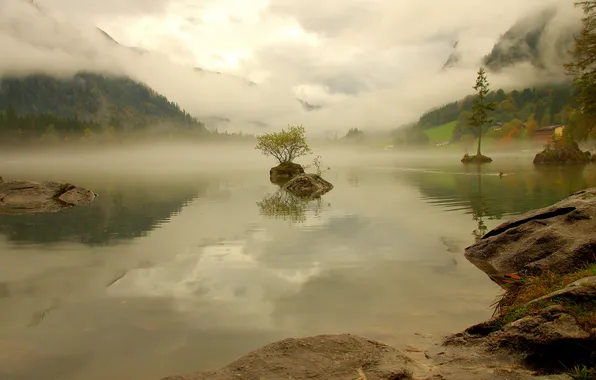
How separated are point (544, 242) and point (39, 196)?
4290 centimetres

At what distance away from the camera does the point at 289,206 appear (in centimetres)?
3938

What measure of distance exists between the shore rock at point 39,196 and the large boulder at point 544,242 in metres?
34.9

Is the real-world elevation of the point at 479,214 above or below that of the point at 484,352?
below

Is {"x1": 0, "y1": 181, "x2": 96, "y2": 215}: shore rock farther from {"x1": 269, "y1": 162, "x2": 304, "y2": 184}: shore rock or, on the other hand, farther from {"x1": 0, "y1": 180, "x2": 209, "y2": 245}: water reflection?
{"x1": 269, "y1": 162, "x2": 304, "y2": 184}: shore rock

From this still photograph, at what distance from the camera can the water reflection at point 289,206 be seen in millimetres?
33787

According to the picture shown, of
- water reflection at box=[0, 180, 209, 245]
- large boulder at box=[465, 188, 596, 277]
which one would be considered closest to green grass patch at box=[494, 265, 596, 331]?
large boulder at box=[465, 188, 596, 277]

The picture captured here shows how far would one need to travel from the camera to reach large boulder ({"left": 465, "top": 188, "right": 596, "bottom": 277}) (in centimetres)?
1511

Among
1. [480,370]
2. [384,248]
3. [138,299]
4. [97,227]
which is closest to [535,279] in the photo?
[480,370]

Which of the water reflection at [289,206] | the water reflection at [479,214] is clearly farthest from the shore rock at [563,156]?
the water reflection at [289,206]

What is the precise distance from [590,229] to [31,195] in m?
45.2

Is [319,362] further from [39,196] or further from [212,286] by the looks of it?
[39,196]

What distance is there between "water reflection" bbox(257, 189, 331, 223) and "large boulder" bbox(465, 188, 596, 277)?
48.0 ft

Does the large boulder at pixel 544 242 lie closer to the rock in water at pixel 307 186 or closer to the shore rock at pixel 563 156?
the rock in water at pixel 307 186

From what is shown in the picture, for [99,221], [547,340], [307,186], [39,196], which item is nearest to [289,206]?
[307,186]
